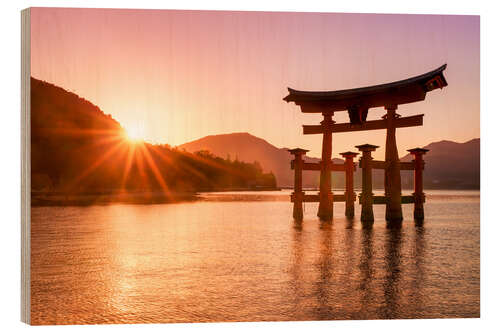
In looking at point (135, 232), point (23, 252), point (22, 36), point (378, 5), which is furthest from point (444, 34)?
point (135, 232)

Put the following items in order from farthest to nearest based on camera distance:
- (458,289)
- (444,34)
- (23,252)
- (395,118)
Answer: (395,118) < (444,34) < (458,289) < (23,252)

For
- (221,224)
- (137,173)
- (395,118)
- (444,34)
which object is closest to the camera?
(444,34)

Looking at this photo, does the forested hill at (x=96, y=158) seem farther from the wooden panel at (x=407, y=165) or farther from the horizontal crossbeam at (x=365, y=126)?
the wooden panel at (x=407, y=165)

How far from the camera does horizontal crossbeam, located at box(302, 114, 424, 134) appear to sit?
10.2 meters

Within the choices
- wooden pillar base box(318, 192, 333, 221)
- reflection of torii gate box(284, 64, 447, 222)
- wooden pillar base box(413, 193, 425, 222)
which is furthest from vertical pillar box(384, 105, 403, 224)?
wooden pillar base box(318, 192, 333, 221)

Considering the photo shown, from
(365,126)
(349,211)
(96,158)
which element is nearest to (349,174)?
(349,211)

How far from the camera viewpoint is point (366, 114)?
11.4m

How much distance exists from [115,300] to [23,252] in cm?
132

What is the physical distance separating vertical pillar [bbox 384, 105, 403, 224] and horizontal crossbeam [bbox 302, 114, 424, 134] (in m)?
0.19

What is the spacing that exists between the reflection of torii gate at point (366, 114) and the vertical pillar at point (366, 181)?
500mm

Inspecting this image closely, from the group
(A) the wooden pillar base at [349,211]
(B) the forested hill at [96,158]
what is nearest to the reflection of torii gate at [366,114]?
(B) the forested hill at [96,158]

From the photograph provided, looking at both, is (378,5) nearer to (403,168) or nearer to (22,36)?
(22,36)

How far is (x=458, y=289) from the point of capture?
663 centimetres

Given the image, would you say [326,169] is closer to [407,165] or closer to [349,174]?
[349,174]
